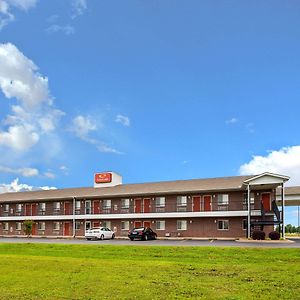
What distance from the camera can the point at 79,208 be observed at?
5231 cm

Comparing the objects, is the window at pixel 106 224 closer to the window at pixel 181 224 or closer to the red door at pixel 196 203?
the window at pixel 181 224

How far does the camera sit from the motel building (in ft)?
Result: 135

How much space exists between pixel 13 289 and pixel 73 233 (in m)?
40.0

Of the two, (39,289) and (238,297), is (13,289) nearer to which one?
(39,289)

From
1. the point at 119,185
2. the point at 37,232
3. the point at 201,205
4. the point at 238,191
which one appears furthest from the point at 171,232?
the point at 37,232

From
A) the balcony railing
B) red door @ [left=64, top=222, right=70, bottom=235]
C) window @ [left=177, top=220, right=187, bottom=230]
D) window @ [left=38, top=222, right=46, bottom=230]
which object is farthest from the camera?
window @ [left=38, top=222, right=46, bottom=230]

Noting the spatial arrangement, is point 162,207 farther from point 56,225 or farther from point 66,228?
point 56,225

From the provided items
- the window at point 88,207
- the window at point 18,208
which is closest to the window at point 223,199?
the window at point 88,207

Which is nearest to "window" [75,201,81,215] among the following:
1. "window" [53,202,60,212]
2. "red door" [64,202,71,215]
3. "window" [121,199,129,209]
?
"red door" [64,202,71,215]

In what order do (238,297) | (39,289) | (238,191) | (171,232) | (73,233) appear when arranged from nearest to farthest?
(238,297) → (39,289) → (238,191) → (171,232) → (73,233)

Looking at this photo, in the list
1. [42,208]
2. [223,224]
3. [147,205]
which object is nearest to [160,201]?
[147,205]

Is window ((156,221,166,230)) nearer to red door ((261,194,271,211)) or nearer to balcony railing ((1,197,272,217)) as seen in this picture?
balcony railing ((1,197,272,217))

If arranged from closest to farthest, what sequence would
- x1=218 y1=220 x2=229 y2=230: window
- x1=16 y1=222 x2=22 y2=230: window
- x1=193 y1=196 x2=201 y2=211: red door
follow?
x1=218 y1=220 x2=229 y2=230: window → x1=193 y1=196 x2=201 y2=211: red door → x1=16 y1=222 x2=22 y2=230: window

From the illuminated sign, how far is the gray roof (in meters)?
1.34
